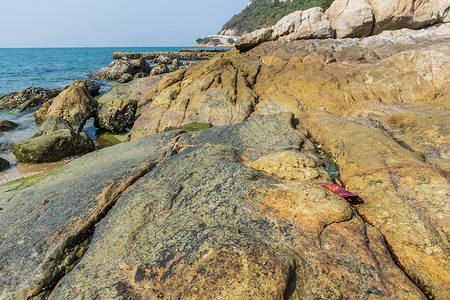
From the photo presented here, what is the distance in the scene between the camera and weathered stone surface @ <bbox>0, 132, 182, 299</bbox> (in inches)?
144

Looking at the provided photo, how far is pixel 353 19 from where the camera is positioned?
1816 centimetres

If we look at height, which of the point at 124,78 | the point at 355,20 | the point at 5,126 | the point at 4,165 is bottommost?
the point at 4,165

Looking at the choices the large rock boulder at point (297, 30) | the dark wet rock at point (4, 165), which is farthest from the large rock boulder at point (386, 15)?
the dark wet rock at point (4, 165)

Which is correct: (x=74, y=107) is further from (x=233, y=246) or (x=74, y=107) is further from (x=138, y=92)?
(x=233, y=246)

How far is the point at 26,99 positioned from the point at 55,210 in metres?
20.8

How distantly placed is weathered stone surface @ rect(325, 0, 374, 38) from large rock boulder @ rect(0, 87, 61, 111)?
26.4 meters

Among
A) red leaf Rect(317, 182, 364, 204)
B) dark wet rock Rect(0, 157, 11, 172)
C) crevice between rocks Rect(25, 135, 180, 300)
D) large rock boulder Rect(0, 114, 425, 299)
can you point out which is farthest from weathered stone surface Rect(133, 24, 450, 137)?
red leaf Rect(317, 182, 364, 204)

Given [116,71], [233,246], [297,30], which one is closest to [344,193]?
[233,246]

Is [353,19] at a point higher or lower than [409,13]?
lower

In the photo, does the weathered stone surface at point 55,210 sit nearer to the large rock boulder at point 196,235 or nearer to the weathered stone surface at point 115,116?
the large rock boulder at point 196,235

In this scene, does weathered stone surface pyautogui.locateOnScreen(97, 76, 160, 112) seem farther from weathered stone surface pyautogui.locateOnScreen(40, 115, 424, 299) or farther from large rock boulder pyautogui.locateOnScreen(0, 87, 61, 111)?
weathered stone surface pyautogui.locateOnScreen(40, 115, 424, 299)

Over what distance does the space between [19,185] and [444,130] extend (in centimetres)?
1187

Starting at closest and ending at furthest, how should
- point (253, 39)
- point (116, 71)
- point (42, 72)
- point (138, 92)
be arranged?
→ 1. point (138, 92)
2. point (253, 39)
3. point (116, 71)
4. point (42, 72)

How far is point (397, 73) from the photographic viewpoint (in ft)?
37.7
